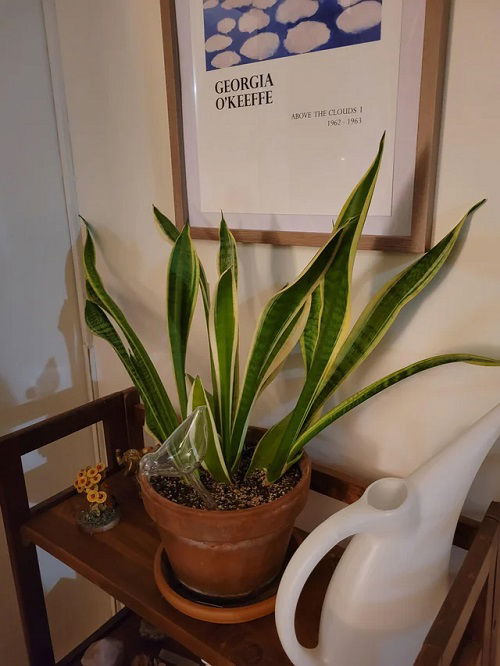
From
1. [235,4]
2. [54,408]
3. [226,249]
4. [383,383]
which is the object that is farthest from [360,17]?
[54,408]

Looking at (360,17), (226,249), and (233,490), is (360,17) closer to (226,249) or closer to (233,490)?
(226,249)

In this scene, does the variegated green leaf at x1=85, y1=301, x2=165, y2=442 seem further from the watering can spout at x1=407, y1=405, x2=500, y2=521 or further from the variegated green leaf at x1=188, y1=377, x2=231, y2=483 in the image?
the watering can spout at x1=407, y1=405, x2=500, y2=521

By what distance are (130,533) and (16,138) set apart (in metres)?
0.69

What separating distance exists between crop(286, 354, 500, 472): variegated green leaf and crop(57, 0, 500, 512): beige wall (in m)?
0.07

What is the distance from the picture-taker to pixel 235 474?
67cm

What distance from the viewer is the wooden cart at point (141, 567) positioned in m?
0.53

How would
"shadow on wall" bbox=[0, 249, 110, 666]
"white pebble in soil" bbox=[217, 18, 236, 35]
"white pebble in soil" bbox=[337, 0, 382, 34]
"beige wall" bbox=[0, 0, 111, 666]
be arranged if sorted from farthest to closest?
"shadow on wall" bbox=[0, 249, 110, 666] → "beige wall" bbox=[0, 0, 111, 666] → "white pebble in soil" bbox=[217, 18, 236, 35] → "white pebble in soil" bbox=[337, 0, 382, 34]

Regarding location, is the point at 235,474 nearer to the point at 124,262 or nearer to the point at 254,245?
the point at 254,245

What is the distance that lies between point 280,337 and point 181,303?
0.15 meters

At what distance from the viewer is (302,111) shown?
0.66 meters

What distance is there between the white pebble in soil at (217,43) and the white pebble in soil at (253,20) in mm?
26

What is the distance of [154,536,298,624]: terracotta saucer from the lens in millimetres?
602


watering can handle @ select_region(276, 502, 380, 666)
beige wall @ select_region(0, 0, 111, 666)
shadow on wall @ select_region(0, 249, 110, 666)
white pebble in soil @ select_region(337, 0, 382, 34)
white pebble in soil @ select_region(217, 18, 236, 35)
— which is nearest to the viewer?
watering can handle @ select_region(276, 502, 380, 666)

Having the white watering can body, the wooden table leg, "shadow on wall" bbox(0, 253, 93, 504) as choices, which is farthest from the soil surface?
"shadow on wall" bbox(0, 253, 93, 504)
